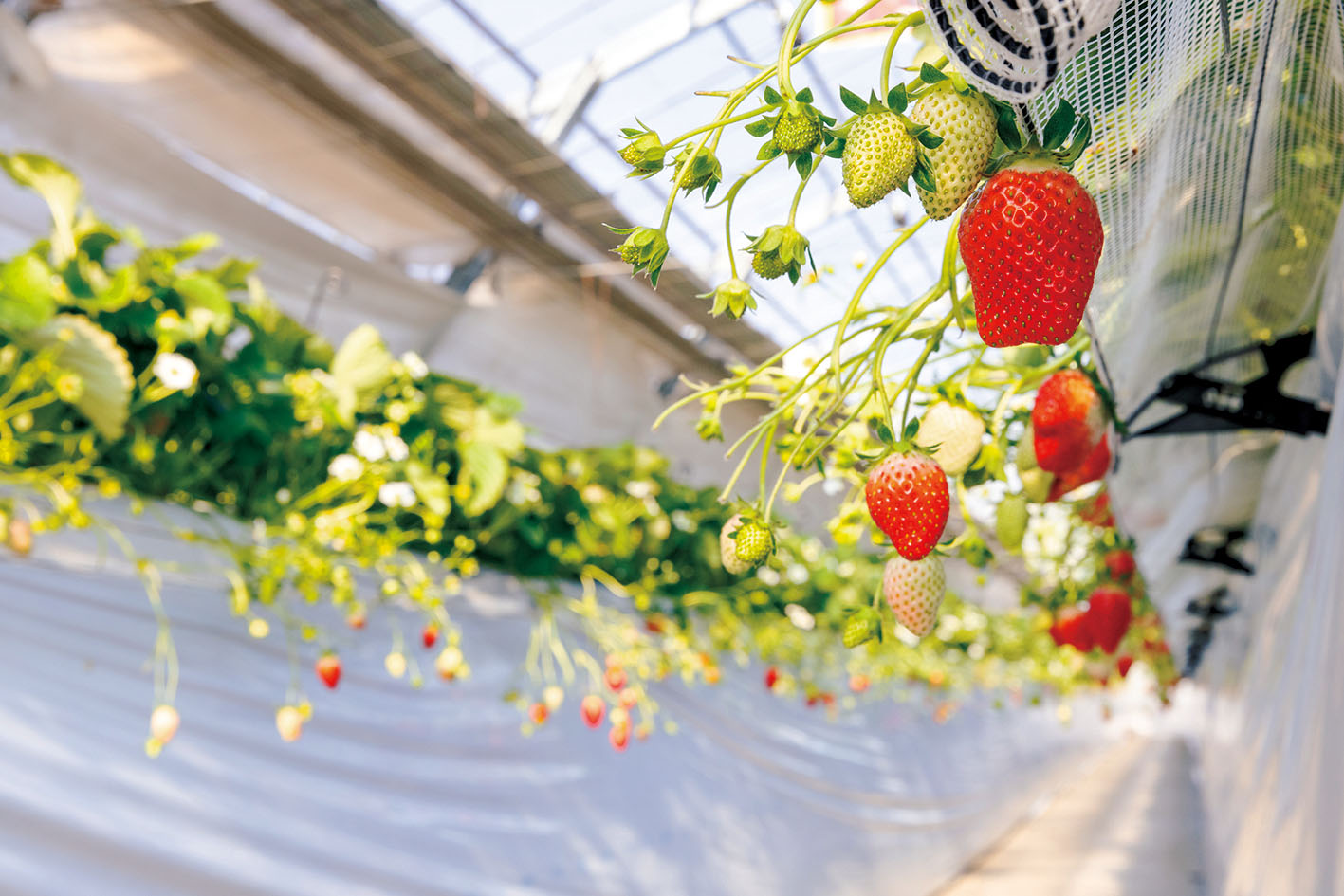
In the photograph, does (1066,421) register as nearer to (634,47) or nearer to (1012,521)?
(1012,521)

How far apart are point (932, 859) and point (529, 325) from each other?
3433 millimetres

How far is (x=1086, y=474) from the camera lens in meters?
0.71

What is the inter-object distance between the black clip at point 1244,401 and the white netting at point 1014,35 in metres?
0.77

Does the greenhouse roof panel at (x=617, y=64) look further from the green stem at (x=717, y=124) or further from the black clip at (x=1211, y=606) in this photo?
the green stem at (x=717, y=124)

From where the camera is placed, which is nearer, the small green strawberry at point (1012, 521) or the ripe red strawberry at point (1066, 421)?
the ripe red strawberry at point (1066, 421)

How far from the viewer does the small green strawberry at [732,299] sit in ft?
1.26

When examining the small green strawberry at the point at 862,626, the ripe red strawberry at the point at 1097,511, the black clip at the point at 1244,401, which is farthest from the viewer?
the ripe red strawberry at the point at 1097,511

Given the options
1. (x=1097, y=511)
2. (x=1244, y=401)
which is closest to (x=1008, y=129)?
(x=1244, y=401)

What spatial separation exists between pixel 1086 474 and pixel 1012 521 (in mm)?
69

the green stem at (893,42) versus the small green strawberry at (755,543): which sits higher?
the green stem at (893,42)

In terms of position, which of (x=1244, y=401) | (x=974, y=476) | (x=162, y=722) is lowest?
(x=162, y=722)

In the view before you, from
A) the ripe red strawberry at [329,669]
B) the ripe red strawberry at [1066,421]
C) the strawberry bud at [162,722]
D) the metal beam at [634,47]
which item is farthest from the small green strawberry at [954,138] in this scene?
the metal beam at [634,47]

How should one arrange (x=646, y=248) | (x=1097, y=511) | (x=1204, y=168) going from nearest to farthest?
(x=646, y=248) < (x=1204, y=168) < (x=1097, y=511)

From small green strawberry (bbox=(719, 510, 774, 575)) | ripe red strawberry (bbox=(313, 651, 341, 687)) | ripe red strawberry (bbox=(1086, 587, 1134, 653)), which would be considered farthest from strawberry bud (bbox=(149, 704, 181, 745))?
ripe red strawberry (bbox=(1086, 587, 1134, 653))
